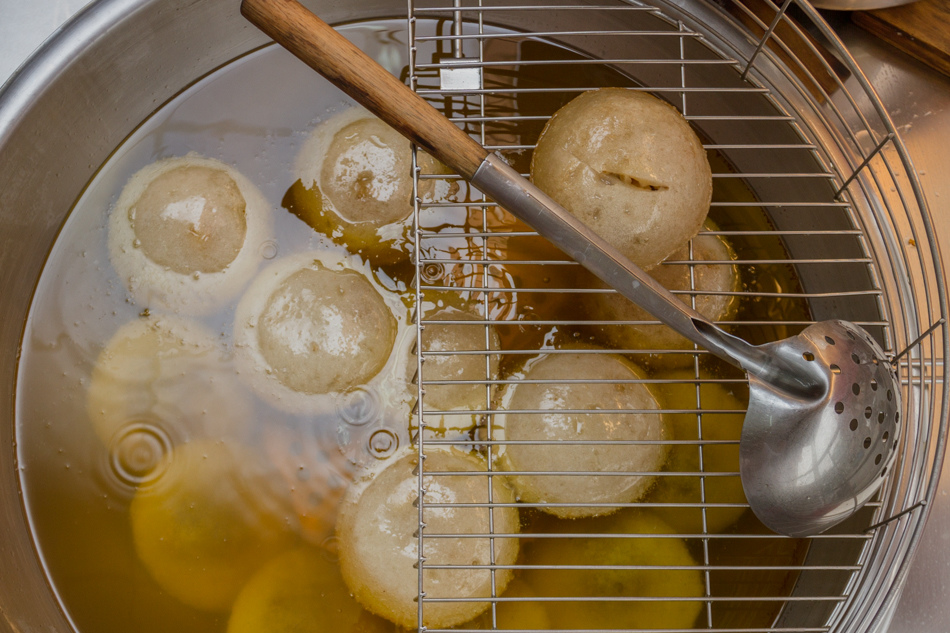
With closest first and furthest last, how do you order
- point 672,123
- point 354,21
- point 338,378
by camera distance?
1. point 672,123
2. point 338,378
3. point 354,21

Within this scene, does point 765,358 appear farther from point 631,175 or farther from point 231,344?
point 231,344

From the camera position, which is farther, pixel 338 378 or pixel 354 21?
pixel 354 21

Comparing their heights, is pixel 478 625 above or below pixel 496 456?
below

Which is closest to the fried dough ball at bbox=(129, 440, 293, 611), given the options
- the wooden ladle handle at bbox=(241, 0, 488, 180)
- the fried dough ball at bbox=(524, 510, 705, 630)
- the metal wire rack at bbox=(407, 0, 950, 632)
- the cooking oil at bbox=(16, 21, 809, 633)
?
the cooking oil at bbox=(16, 21, 809, 633)

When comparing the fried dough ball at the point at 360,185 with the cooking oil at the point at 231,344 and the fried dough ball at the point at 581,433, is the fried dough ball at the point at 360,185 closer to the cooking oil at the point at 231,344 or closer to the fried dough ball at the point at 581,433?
the cooking oil at the point at 231,344

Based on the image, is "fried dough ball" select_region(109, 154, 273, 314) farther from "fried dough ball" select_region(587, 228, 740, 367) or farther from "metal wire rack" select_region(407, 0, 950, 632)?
"fried dough ball" select_region(587, 228, 740, 367)

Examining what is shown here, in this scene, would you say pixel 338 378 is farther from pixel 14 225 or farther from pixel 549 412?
pixel 14 225

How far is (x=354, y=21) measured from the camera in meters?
0.91

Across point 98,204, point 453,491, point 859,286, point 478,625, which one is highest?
point 98,204

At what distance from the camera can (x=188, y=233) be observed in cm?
82

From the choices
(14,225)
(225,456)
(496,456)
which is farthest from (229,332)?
(496,456)

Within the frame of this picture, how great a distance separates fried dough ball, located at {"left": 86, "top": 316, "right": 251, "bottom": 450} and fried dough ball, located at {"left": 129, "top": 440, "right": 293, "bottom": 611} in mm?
36

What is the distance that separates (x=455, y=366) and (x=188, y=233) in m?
0.39

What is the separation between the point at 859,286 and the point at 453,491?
1.92 ft
